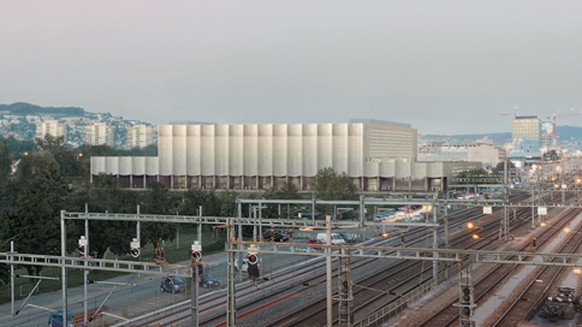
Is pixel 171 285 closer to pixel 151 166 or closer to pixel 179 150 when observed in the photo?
pixel 151 166

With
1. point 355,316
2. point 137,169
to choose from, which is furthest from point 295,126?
point 355,316

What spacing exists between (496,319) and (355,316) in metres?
6.11

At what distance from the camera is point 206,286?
1271 inches

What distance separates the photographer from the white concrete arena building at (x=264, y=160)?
4070 inches

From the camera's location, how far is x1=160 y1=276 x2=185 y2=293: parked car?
31.0 m

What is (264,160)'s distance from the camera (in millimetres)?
107438

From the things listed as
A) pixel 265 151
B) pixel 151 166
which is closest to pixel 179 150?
pixel 151 166

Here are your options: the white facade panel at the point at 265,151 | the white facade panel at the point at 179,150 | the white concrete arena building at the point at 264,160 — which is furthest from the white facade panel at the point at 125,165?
→ the white facade panel at the point at 265,151

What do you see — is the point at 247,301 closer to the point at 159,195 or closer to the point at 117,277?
the point at 117,277

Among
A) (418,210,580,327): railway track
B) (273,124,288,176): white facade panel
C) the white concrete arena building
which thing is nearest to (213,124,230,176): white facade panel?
the white concrete arena building

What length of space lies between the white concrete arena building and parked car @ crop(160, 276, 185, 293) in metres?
73.0

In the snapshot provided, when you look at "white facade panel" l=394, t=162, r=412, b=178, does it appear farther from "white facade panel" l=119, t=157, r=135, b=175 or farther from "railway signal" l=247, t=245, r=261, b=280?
"railway signal" l=247, t=245, r=261, b=280

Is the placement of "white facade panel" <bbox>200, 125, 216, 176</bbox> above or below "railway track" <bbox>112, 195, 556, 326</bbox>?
above

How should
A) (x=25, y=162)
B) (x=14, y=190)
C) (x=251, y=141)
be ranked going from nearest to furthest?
(x=14, y=190) → (x=25, y=162) → (x=251, y=141)
